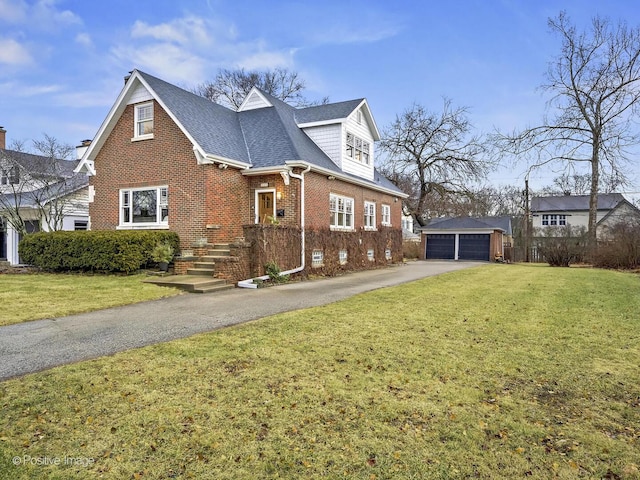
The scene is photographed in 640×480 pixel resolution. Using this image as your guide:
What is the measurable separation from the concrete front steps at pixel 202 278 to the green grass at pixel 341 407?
4.62 metres

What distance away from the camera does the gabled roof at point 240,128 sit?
14953 millimetres

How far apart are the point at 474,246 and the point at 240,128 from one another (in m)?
21.5

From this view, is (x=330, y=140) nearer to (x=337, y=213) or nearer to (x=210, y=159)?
(x=337, y=213)

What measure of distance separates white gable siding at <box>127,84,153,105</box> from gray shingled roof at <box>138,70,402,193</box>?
51 centimetres

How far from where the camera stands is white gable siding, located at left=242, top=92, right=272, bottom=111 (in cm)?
1924

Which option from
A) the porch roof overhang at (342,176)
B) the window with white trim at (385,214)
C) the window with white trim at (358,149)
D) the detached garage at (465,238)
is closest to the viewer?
the porch roof overhang at (342,176)

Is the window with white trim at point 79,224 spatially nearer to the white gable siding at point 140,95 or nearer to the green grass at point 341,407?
the white gable siding at point 140,95

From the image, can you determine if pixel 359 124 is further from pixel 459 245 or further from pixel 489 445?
pixel 489 445

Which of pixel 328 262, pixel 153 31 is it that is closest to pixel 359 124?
pixel 328 262

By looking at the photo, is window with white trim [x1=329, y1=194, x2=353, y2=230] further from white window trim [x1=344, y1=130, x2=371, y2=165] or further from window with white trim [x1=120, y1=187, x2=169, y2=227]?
window with white trim [x1=120, y1=187, x2=169, y2=227]

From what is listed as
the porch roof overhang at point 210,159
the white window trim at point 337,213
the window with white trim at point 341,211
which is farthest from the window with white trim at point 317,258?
the porch roof overhang at point 210,159

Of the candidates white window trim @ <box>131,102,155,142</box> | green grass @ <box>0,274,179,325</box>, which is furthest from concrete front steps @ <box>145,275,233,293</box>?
white window trim @ <box>131,102,155,142</box>

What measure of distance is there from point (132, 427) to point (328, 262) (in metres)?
12.6

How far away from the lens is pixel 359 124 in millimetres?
20766
